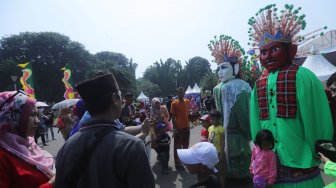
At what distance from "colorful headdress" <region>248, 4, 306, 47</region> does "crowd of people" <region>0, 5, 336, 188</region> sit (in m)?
0.01

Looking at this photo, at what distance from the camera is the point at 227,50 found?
505cm

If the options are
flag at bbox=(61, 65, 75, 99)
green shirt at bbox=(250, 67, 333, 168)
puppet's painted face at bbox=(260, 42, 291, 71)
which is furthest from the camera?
flag at bbox=(61, 65, 75, 99)

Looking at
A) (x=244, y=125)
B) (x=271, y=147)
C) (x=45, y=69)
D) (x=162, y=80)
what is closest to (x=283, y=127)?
(x=271, y=147)

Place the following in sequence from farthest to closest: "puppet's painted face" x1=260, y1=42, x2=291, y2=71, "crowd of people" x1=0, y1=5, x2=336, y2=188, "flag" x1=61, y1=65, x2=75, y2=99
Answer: "flag" x1=61, y1=65, x2=75, y2=99
"puppet's painted face" x1=260, y1=42, x2=291, y2=71
"crowd of people" x1=0, y1=5, x2=336, y2=188

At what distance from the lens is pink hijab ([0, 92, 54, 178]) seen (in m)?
2.11

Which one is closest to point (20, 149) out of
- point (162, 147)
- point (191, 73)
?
point (162, 147)

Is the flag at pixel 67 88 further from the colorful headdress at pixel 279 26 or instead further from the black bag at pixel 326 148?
the black bag at pixel 326 148

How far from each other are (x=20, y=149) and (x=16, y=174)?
20 cm

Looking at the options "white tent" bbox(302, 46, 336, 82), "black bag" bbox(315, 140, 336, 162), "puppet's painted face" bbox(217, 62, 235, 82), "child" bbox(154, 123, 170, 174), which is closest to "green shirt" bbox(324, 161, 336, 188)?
"black bag" bbox(315, 140, 336, 162)

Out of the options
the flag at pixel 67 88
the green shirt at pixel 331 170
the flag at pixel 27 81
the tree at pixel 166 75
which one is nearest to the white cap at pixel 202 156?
the green shirt at pixel 331 170

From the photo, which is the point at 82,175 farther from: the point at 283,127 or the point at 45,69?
the point at 45,69

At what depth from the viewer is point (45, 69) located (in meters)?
38.3

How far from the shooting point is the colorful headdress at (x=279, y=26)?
3.22 m

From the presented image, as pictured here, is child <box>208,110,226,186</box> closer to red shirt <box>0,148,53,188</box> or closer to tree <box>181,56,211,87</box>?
red shirt <box>0,148,53,188</box>
